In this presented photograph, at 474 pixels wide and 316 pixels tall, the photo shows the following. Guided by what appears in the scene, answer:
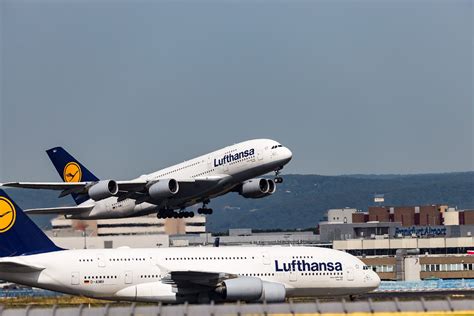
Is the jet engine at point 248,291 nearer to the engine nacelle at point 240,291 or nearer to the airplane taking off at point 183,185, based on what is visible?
the engine nacelle at point 240,291

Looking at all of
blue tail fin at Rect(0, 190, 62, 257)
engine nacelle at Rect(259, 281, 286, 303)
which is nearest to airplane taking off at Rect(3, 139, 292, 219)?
blue tail fin at Rect(0, 190, 62, 257)

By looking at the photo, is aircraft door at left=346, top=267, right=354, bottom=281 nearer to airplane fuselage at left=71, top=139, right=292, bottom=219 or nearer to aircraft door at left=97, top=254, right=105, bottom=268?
aircraft door at left=97, top=254, right=105, bottom=268

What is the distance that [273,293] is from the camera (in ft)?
218

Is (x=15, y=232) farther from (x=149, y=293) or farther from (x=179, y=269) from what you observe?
(x=179, y=269)

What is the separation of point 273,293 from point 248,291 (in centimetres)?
139

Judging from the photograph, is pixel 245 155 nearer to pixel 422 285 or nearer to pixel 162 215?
pixel 162 215

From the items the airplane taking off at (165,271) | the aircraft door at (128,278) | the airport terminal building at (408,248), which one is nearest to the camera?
the airplane taking off at (165,271)

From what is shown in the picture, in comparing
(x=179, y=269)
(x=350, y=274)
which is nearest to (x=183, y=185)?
(x=179, y=269)

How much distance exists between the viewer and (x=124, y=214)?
9831 centimetres

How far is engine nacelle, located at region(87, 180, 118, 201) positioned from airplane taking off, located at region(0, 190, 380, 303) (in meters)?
21.1

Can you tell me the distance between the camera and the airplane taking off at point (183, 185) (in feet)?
290

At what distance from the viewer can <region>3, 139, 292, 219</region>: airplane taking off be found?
290 ft

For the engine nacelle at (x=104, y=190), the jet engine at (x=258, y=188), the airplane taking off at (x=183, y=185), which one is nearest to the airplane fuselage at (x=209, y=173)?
the airplane taking off at (x=183, y=185)

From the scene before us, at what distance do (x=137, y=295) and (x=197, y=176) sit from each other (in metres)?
26.0
